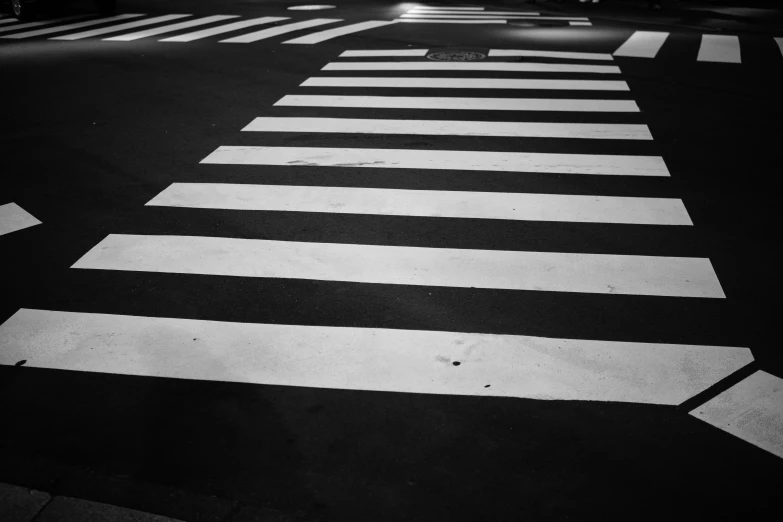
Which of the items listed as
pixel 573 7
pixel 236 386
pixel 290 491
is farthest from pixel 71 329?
pixel 573 7

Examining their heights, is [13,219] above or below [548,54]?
below

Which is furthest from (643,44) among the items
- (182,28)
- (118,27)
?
(118,27)

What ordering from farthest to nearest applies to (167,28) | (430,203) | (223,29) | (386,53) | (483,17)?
(483,17) → (167,28) → (223,29) → (386,53) → (430,203)

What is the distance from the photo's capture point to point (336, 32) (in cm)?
1487

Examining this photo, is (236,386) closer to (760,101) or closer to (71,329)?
(71,329)

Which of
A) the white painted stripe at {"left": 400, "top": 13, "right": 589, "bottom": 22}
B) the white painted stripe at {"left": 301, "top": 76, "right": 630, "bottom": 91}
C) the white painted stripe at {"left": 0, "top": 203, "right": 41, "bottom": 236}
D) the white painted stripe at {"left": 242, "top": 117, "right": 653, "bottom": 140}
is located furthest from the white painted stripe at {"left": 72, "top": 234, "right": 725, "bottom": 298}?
the white painted stripe at {"left": 400, "top": 13, "right": 589, "bottom": 22}

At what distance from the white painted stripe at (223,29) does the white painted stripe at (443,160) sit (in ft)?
27.4

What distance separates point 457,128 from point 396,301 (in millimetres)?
4134

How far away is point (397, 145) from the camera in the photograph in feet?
Answer: 24.5

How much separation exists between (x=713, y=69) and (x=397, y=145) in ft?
21.9

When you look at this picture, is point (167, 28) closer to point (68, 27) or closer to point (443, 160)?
point (68, 27)

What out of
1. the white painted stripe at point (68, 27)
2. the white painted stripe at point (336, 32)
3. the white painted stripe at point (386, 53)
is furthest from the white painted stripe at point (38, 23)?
the white painted stripe at point (386, 53)

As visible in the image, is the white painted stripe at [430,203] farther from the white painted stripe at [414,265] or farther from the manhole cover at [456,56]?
the manhole cover at [456,56]

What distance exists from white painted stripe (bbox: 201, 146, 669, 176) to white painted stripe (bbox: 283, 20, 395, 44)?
7.30 meters
